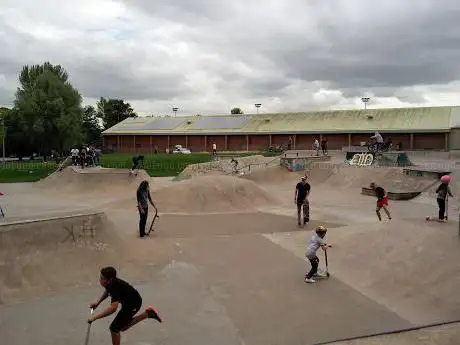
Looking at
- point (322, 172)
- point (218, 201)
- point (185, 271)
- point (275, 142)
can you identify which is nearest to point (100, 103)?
point (275, 142)

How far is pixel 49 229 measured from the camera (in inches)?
383

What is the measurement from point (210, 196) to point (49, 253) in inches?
427

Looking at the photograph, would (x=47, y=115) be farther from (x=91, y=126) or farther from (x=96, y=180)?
(x=91, y=126)

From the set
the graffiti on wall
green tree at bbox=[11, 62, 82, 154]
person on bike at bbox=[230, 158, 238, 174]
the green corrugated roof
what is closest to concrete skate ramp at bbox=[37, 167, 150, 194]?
person on bike at bbox=[230, 158, 238, 174]

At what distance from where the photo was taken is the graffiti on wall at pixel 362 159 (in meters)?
32.9

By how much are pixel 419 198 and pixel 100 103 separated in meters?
100

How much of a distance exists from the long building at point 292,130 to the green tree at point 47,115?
30.7 ft

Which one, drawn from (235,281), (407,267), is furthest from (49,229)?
(407,267)

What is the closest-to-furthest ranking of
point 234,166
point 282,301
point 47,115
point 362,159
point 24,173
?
1. point 282,301
2. point 362,159
3. point 234,166
4. point 24,173
5. point 47,115

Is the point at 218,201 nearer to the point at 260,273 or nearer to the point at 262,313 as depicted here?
the point at 260,273

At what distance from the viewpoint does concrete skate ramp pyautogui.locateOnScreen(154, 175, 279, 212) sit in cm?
1939

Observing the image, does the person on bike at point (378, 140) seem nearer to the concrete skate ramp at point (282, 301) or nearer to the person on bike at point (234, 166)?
the person on bike at point (234, 166)

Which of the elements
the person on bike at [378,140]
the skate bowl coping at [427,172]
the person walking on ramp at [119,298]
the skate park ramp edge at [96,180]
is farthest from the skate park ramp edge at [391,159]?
the person walking on ramp at [119,298]

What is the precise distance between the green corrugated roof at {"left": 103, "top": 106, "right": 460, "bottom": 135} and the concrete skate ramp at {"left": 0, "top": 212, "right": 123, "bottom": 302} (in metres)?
45.9
